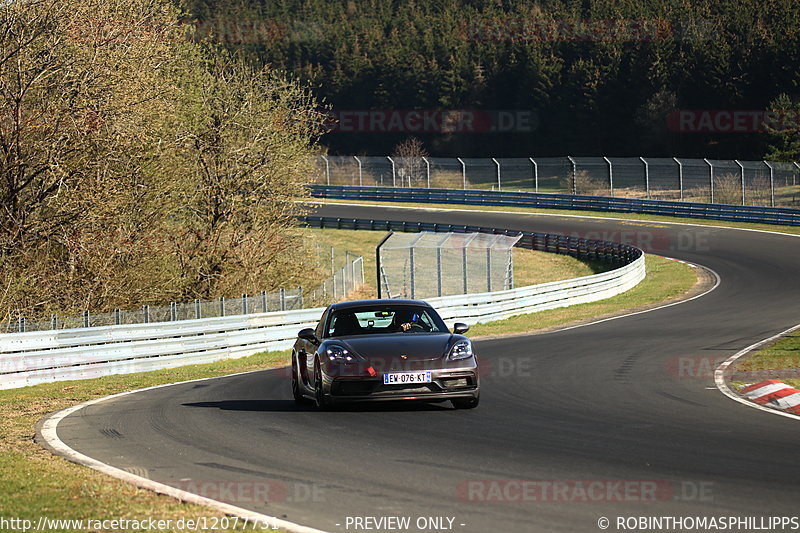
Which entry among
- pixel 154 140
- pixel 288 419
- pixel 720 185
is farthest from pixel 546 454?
pixel 720 185

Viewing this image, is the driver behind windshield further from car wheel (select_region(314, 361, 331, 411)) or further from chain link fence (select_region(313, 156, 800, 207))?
chain link fence (select_region(313, 156, 800, 207))

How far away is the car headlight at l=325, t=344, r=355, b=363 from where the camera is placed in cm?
1249

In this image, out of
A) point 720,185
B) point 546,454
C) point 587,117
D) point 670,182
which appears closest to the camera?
point 546,454

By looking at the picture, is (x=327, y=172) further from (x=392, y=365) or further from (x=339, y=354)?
(x=392, y=365)

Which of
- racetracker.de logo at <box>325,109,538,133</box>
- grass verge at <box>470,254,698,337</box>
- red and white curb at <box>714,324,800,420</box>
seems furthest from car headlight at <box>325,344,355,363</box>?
racetracker.de logo at <box>325,109,538,133</box>

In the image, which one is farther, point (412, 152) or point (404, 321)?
point (412, 152)

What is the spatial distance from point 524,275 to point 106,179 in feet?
72.2

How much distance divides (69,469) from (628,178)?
82466mm

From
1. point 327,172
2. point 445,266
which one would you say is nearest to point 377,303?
point 445,266

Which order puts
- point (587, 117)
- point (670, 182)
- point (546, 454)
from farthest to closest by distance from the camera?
point (587, 117) < point (670, 182) < point (546, 454)

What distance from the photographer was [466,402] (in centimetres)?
1278

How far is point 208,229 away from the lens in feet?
104

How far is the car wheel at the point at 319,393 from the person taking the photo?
12.8 m

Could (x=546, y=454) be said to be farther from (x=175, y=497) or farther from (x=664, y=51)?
(x=664, y=51)
